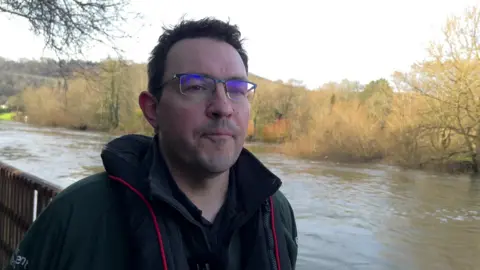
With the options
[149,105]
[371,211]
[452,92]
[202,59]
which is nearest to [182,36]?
[202,59]

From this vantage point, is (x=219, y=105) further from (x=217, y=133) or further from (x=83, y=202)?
(x=83, y=202)

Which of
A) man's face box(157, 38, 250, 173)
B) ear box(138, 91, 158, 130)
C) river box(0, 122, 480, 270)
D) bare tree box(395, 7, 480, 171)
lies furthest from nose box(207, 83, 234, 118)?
bare tree box(395, 7, 480, 171)

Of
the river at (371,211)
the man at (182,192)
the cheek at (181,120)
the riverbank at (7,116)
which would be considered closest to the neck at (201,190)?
the man at (182,192)

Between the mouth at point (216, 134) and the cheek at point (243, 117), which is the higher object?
the cheek at point (243, 117)

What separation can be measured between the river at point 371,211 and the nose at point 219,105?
23.5 ft

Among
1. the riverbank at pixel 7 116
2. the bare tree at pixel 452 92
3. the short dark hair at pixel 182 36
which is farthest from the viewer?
the riverbank at pixel 7 116

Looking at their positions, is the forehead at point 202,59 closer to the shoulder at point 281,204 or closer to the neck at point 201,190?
the neck at point 201,190

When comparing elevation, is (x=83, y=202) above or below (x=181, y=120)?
below

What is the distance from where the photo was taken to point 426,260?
9.16 metres

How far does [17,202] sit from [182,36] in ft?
10.7

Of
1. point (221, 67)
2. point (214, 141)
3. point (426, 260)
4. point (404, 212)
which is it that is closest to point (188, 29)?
point (221, 67)

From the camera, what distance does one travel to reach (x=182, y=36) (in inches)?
60.6

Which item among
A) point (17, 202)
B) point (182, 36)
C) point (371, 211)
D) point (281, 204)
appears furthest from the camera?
point (371, 211)

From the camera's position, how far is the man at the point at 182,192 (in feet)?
4.18
